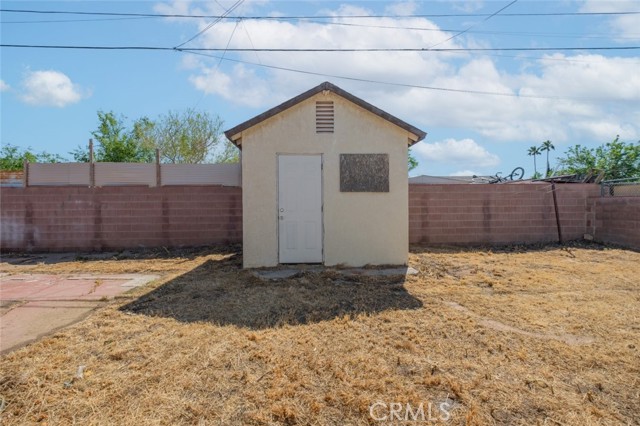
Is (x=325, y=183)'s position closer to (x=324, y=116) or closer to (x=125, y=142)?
(x=324, y=116)

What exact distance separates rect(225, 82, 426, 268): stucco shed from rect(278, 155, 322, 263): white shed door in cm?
2

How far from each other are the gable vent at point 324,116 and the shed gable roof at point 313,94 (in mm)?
266

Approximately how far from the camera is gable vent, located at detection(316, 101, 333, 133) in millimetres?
8359

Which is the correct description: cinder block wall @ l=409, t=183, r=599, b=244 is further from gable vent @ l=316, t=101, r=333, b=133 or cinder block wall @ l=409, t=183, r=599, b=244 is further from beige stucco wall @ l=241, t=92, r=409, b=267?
gable vent @ l=316, t=101, r=333, b=133

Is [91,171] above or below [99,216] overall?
above

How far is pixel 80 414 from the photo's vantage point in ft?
9.98

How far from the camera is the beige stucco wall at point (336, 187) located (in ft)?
27.2

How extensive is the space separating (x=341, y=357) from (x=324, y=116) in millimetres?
5412

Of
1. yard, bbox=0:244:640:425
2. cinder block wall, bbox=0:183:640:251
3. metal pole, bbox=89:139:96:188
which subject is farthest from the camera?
metal pole, bbox=89:139:96:188

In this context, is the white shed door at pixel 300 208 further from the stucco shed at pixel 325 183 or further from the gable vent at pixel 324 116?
the gable vent at pixel 324 116

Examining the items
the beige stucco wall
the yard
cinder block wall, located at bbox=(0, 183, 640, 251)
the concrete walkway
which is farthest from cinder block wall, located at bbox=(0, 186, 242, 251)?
the yard

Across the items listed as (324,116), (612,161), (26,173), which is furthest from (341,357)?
(612,161)

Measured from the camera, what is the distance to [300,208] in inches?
329

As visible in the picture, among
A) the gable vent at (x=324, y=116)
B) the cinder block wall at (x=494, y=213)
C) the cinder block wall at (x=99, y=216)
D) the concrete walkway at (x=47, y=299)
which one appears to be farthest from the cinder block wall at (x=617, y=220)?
the concrete walkway at (x=47, y=299)
